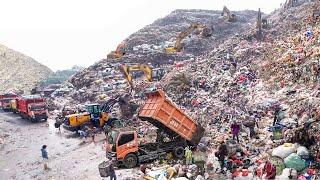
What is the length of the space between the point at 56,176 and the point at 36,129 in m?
11.1

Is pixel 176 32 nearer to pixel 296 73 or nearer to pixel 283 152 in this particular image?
pixel 296 73

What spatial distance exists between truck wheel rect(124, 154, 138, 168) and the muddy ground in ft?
0.84

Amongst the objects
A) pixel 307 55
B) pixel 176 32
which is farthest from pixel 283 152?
pixel 176 32

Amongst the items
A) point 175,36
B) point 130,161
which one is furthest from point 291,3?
point 130,161

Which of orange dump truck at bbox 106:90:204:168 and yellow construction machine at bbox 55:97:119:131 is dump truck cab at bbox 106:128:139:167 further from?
yellow construction machine at bbox 55:97:119:131

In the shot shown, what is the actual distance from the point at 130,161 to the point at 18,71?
1795 inches

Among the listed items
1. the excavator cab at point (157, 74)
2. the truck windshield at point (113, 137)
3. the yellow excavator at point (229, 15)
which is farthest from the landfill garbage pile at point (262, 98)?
the yellow excavator at point (229, 15)

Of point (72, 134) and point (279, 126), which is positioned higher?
point (279, 126)

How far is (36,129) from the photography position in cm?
2544

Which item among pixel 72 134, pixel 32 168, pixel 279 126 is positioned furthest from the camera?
pixel 72 134

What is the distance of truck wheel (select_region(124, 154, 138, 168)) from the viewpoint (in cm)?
1454

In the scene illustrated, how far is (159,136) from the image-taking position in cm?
1566

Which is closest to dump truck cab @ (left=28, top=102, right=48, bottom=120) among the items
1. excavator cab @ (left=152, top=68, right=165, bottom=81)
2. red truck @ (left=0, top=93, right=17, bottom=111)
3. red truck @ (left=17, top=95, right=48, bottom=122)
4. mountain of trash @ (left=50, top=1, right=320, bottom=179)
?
red truck @ (left=17, top=95, right=48, bottom=122)

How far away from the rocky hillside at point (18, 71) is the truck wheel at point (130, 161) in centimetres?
3688
